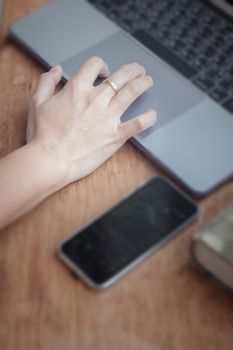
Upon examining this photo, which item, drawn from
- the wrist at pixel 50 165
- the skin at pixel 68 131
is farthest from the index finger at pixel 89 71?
the wrist at pixel 50 165

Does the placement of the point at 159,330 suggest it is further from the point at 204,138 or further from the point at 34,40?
the point at 34,40

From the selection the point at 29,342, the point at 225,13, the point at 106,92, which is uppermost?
the point at 225,13

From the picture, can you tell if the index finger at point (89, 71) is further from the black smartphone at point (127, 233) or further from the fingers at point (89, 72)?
the black smartphone at point (127, 233)

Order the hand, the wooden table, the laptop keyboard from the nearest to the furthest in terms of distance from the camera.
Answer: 1. the wooden table
2. the hand
3. the laptop keyboard

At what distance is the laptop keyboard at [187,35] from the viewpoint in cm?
83

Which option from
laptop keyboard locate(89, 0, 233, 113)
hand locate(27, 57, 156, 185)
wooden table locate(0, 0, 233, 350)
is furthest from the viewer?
laptop keyboard locate(89, 0, 233, 113)

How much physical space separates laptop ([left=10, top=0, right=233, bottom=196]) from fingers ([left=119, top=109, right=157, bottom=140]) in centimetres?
1

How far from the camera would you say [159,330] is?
60 cm

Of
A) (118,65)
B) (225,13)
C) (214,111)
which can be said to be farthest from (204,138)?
(225,13)

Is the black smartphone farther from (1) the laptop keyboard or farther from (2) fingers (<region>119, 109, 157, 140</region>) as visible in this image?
(1) the laptop keyboard

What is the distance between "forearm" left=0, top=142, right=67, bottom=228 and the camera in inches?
26.5

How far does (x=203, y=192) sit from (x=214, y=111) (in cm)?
14

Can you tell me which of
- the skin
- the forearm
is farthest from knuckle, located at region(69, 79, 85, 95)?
the forearm

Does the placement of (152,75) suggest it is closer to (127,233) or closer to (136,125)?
(136,125)
